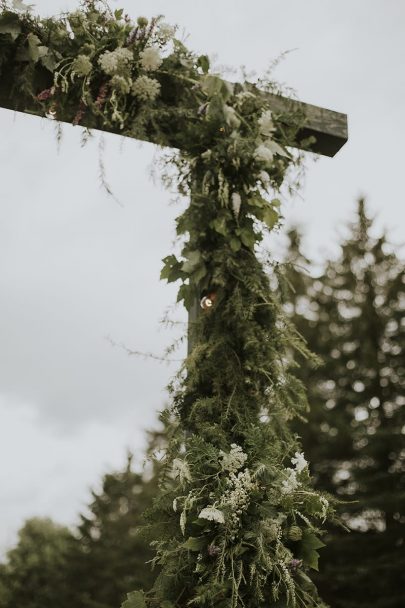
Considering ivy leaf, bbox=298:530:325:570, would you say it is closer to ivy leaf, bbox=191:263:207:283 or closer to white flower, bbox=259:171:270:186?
ivy leaf, bbox=191:263:207:283

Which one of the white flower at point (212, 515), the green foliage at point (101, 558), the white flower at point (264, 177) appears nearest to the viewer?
the white flower at point (212, 515)

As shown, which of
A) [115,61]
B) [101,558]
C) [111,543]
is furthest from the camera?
[111,543]

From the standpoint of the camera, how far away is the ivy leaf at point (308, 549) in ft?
6.62

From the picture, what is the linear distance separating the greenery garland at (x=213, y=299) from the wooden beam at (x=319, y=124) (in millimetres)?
72

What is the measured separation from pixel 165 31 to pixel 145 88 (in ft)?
1.00

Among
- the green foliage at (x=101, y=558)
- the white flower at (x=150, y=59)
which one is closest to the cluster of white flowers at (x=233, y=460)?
the white flower at (x=150, y=59)

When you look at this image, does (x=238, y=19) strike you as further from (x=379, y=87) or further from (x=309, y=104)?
(x=379, y=87)

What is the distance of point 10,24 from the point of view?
241 centimetres

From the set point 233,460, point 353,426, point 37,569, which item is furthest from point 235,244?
point 37,569

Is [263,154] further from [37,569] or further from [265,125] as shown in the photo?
[37,569]

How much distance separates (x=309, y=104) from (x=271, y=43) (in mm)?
1387

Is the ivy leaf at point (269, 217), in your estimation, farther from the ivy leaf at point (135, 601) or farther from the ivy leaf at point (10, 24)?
the ivy leaf at point (135, 601)

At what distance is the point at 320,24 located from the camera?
4.30 meters

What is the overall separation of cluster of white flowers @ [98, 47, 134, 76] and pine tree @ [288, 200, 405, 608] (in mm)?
7195
